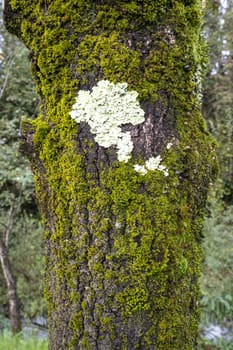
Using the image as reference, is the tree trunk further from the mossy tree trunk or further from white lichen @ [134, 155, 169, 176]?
white lichen @ [134, 155, 169, 176]

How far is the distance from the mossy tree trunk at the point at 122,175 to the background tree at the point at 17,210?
12.9ft

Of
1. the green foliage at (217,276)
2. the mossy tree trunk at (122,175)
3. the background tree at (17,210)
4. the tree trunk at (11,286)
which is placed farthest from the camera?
the background tree at (17,210)

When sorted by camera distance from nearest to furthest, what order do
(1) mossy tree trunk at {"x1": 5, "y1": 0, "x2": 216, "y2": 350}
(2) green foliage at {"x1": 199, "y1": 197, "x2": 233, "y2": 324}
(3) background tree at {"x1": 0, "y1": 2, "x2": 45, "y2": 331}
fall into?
(1) mossy tree trunk at {"x1": 5, "y1": 0, "x2": 216, "y2": 350}
(2) green foliage at {"x1": 199, "y1": 197, "x2": 233, "y2": 324}
(3) background tree at {"x1": 0, "y1": 2, "x2": 45, "y2": 331}

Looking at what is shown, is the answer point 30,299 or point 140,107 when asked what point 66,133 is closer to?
point 140,107

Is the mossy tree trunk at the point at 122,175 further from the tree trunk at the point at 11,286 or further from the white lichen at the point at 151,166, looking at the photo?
the tree trunk at the point at 11,286

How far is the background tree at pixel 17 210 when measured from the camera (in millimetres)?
5598

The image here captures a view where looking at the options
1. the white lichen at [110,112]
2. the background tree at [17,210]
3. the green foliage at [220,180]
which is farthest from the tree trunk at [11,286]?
the white lichen at [110,112]

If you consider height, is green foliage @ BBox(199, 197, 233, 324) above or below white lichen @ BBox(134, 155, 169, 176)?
below

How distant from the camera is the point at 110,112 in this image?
4.29ft

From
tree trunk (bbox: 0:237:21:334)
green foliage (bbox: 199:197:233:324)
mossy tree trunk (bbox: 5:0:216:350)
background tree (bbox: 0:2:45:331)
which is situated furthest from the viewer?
background tree (bbox: 0:2:45:331)

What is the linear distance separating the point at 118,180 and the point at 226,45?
18.5ft

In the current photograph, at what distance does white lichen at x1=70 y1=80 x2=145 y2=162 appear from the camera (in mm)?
1287

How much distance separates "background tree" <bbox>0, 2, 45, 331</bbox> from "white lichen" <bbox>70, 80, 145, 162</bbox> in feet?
13.1

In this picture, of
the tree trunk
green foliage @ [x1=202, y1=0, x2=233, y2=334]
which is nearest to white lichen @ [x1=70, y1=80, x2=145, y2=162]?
green foliage @ [x1=202, y1=0, x2=233, y2=334]
